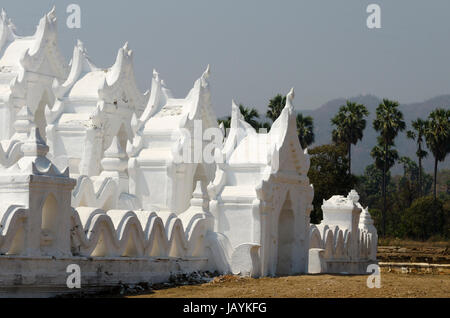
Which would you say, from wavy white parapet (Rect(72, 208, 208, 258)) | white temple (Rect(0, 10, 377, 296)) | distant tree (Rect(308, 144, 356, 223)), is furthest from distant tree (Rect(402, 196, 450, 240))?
wavy white parapet (Rect(72, 208, 208, 258))

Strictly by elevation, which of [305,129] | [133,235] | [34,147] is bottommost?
[133,235]

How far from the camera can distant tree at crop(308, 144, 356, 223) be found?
189ft

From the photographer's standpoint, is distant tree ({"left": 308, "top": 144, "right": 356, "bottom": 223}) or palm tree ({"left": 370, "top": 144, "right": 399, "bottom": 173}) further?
palm tree ({"left": 370, "top": 144, "right": 399, "bottom": 173})

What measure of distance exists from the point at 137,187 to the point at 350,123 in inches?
1664

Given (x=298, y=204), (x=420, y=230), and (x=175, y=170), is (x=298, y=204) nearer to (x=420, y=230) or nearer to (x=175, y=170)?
(x=175, y=170)

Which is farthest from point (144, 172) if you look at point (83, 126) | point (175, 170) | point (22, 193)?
point (22, 193)

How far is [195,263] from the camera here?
21.1m

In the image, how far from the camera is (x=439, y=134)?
67.1m

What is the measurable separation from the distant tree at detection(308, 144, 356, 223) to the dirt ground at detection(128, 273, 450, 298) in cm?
3514

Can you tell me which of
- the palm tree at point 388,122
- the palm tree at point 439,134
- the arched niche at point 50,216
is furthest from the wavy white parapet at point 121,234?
the palm tree at point 439,134

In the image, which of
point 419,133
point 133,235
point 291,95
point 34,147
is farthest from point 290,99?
point 419,133
